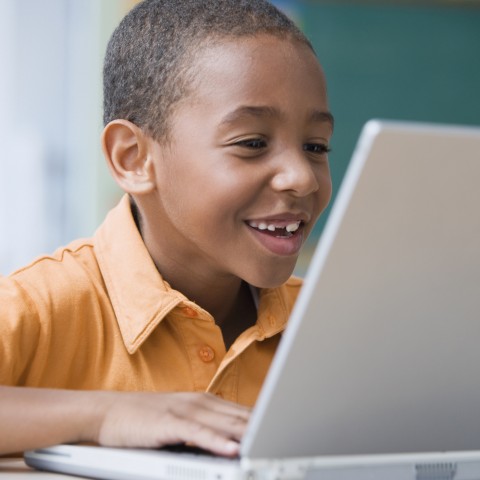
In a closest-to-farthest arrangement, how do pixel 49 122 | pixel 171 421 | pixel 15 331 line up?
pixel 171 421 < pixel 15 331 < pixel 49 122

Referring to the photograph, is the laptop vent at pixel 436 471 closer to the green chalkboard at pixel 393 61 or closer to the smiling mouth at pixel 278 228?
the smiling mouth at pixel 278 228

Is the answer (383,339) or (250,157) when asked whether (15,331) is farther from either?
(383,339)

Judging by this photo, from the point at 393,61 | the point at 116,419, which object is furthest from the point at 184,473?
the point at 393,61

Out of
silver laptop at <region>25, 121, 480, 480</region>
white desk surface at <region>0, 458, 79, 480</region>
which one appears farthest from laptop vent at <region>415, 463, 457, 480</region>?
white desk surface at <region>0, 458, 79, 480</region>

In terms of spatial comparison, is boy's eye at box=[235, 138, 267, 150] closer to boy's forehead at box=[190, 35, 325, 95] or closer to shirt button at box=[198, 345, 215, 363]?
boy's forehead at box=[190, 35, 325, 95]

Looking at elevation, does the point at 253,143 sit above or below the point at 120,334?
above

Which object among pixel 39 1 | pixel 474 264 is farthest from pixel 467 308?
pixel 39 1

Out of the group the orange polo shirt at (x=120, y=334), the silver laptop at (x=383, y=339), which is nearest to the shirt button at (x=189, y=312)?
the orange polo shirt at (x=120, y=334)

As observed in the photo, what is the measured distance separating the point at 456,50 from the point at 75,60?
134 cm

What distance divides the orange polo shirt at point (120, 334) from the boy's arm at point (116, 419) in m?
0.15

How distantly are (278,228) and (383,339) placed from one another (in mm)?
428

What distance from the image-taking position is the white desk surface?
86 centimetres

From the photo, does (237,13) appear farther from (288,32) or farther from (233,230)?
(233,230)

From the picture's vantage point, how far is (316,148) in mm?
1142
